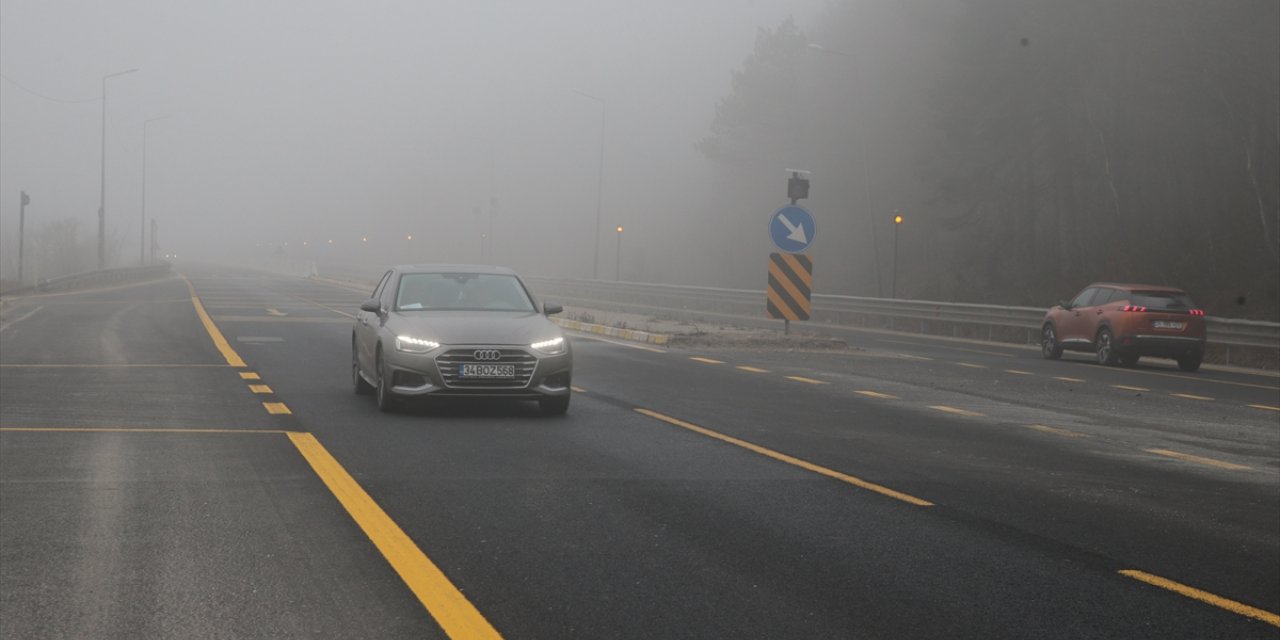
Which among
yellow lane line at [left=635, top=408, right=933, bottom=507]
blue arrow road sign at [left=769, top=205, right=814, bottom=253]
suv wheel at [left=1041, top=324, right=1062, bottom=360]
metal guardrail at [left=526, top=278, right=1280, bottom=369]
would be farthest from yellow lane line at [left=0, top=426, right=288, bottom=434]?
metal guardrail at [left=526, top=278, right=1280, bottom=369]

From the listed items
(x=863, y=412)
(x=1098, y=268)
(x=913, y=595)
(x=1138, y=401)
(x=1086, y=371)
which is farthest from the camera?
(x=1098, y=268)

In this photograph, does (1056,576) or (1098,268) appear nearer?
(1056,576)

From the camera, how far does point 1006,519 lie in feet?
26.8

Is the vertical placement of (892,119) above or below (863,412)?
above

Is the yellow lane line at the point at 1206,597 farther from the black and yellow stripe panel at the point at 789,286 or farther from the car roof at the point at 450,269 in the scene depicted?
the black and yellow stripe panel at the point at 789,286

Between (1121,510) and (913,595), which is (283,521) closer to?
(913,595)

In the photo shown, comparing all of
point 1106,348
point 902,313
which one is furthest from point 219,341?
point 902,313

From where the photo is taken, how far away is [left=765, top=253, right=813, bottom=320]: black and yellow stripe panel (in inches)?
970

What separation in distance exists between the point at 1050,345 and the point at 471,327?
55.1 feet

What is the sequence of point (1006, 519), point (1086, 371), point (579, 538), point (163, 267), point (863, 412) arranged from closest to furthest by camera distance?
1. point (579, 538)
2. point (1006, 519)
3. point (863, 412)
4. point (1086, 371)
5. point (163, 267)

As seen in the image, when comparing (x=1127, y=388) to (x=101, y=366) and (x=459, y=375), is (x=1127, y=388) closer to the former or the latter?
(x=459, y=375)

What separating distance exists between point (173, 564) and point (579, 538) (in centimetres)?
203

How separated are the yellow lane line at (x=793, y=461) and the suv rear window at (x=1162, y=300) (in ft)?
44.6

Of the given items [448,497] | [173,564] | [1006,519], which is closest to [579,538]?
A: [448,497]
